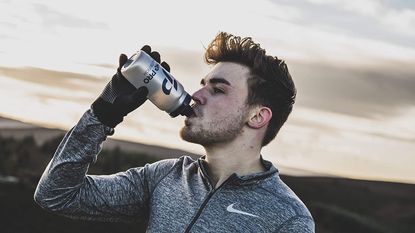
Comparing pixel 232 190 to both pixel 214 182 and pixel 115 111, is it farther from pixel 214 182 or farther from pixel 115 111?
pixel 115 111

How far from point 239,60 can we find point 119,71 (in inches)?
26.0

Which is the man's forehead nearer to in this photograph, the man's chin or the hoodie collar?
the man's chin

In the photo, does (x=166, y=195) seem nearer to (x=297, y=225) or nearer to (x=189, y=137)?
(x=189, y=137)

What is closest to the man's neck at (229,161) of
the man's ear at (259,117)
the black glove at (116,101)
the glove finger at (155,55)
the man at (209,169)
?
the man at (209,169)

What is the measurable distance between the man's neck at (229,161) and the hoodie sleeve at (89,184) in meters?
0.23

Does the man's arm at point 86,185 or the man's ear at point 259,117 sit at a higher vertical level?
the man's ear at point 259,117

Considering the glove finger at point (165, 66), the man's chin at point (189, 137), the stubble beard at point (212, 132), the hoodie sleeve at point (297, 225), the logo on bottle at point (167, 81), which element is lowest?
the hoodie sleeve at point (297, 225)

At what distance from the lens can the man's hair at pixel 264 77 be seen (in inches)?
130

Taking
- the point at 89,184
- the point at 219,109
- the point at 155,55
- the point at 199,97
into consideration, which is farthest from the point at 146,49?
the point at 89,184

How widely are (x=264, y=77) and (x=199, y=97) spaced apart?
1.31 ft

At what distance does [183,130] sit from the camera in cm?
311

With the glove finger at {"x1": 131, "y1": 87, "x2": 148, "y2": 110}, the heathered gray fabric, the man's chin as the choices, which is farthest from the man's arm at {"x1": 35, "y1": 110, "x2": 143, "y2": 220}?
the man's chin

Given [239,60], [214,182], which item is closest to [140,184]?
[214,182]

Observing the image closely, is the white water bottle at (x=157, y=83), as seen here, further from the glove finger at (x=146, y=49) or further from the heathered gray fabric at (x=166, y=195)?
the heathered gray fabric at (x=166, y=195)
